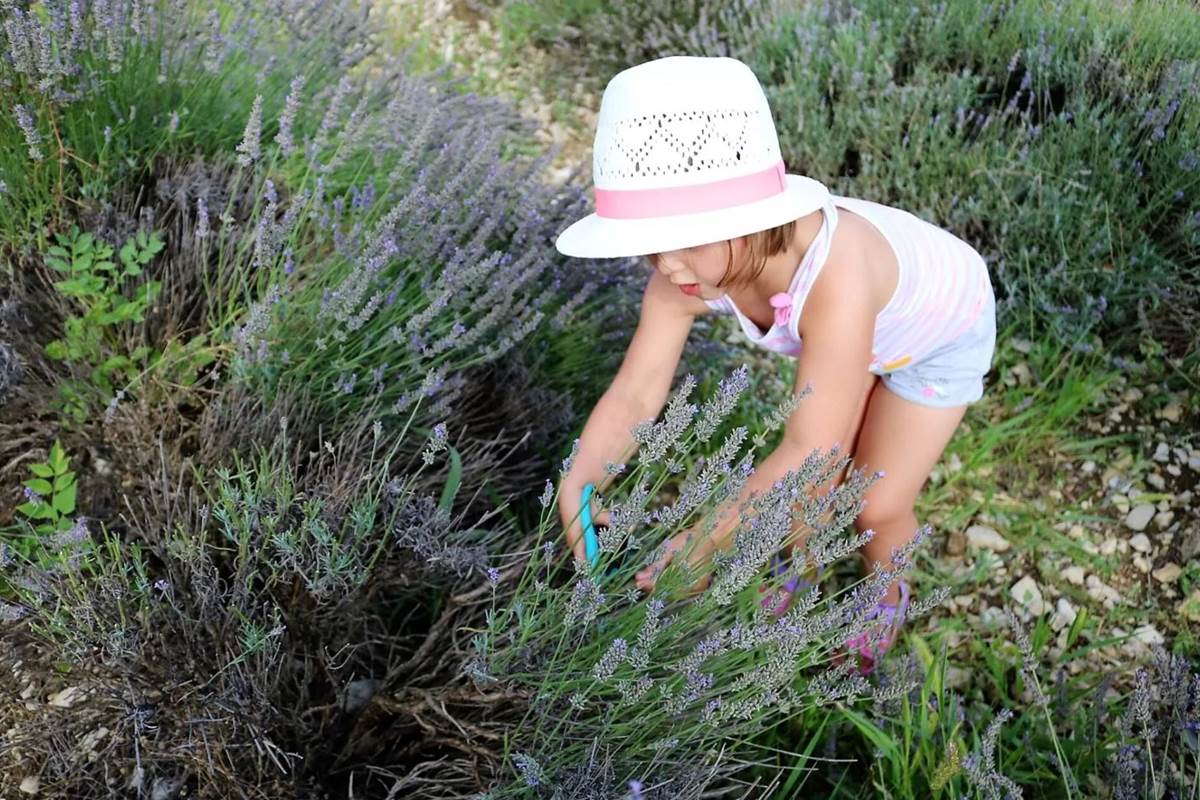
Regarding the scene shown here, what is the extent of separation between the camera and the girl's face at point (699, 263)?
5.00ft

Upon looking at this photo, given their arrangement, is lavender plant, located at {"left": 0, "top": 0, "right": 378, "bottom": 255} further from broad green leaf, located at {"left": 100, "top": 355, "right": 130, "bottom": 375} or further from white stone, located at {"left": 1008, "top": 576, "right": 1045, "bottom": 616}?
white stone, located at {"left": 1008, "top": 576, "right": 1045, "bottom": 616}

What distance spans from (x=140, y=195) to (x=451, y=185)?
0.71 meters

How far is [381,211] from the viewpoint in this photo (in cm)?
219

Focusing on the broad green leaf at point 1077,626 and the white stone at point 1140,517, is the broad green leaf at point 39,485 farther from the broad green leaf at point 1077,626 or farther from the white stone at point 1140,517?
the white stone at point 1140,517

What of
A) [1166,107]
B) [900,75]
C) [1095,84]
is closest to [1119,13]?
[1095,84]

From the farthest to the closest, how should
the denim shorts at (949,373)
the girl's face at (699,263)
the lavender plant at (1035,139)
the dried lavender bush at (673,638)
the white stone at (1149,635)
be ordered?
the lavender plant at (1035,139)
the white stone at (1149,635)
the denim shorts at (949,373)
the girl's face at (699,263)
the dried lavender bush at (673,638)

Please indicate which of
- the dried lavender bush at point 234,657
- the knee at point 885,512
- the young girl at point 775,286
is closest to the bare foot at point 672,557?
the young girl at point 775,286

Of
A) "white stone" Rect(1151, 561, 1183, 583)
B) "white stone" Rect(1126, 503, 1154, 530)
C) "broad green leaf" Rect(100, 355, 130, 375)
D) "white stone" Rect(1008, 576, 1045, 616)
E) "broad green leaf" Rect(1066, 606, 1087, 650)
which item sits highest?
"broad green leaf" Rect(100, 355, 130, 375)

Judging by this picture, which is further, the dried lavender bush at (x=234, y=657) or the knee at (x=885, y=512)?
the knee at (x=885, y=512)

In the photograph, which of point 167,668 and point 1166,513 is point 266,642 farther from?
point 1166,513

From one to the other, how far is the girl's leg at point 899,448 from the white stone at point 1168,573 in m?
0.65

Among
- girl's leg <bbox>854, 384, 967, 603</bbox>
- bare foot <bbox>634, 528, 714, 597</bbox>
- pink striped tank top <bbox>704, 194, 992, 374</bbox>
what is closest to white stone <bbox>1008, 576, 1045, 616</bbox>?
girl's leg <bbox>854, 384, 967, 603</bbox>

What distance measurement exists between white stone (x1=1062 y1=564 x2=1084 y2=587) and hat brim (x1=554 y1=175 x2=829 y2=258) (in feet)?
4.28

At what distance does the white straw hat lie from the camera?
1.40 meters
